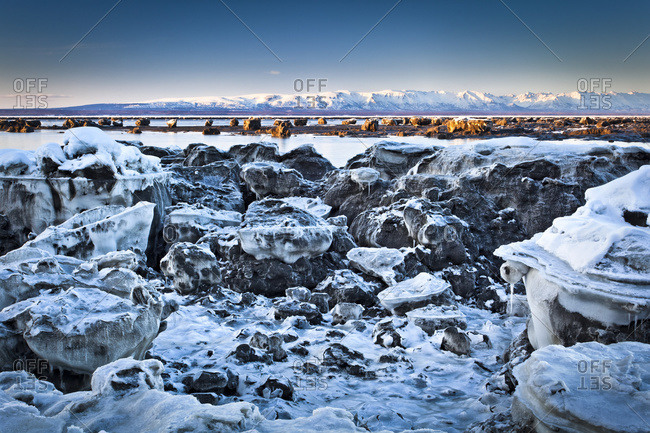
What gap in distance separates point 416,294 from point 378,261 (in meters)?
1.19

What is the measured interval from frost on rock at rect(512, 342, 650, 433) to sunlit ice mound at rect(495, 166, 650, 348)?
41 cm

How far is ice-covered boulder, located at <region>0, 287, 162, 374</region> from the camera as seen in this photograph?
371 cm

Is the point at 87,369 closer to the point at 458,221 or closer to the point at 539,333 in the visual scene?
the point at 539,333

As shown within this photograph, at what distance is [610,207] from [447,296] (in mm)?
2322

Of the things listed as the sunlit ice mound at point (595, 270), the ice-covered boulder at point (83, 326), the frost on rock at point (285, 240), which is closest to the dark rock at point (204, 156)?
the frost on rock at point (285, 240)

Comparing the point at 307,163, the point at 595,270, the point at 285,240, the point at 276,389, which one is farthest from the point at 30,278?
the point at 307,163

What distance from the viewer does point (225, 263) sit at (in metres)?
7.48

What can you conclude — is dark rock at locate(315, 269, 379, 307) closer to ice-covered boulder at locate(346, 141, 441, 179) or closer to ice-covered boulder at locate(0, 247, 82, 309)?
ice-covered boulder at locate(0, 247, 82, 309)

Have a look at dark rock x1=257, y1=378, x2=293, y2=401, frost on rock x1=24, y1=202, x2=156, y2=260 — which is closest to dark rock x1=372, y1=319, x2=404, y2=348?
dark rock x1=257, y1=378, x2=293, y2=401

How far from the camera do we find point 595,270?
3.79 m

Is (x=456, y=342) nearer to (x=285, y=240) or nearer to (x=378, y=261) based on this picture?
(x=378, y=261)

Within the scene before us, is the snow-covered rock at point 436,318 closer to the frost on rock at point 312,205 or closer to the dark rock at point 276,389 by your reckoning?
the dark rock at point 276,389

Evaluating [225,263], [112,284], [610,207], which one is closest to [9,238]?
[225,263]

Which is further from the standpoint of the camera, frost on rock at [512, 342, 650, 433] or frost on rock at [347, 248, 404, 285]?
frost on rock at [347, 248, 404, 285]
